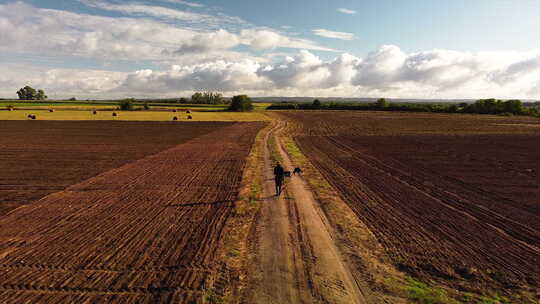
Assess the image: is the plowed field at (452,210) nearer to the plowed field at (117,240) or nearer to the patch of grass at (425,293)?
the patch of grass at (425,293)

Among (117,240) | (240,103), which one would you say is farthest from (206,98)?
(117,240)

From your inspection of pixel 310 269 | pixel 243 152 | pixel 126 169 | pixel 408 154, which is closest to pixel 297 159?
pixel 243 152

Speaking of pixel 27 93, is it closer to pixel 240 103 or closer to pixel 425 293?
pixel 240 103

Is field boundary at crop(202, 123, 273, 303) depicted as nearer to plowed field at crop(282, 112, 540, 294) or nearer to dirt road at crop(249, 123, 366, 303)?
dirt road at crop(249, 123, 366, 303)

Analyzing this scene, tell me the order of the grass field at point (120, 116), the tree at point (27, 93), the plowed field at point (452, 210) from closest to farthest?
1. the plowed field at point (452, 210)
2. the grass field at point (120, 116)
3. the tree at point (27, 93)

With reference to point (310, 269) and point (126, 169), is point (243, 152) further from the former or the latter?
point (310, 269)

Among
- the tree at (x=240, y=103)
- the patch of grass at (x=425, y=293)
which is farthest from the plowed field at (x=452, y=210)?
the tree at (x=240, y=103)
